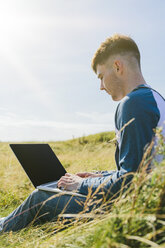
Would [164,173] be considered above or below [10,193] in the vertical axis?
above

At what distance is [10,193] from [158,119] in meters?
3.69

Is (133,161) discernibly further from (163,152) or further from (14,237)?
(14,237)

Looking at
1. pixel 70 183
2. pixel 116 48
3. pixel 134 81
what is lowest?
pixel 70 183

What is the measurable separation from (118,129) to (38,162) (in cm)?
118

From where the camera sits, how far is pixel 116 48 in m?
2.90

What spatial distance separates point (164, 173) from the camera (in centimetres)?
133

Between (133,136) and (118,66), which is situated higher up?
(118,66)

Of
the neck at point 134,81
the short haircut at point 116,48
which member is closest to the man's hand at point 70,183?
the neck at point 134,81

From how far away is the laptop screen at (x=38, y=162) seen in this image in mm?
2796

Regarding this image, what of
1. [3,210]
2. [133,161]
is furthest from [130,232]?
[3,210]

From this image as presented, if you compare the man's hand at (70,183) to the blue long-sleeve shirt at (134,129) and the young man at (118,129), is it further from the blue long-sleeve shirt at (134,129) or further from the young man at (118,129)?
the blue long-sleeve shirt at (134,129)

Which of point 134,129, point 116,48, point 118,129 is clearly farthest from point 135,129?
point 116,48

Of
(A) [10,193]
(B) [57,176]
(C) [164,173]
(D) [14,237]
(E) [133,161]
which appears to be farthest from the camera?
(A) [10,193]

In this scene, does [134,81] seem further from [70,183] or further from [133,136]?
[70,183]
